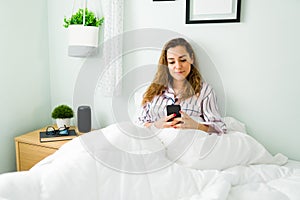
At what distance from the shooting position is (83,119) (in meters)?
1.78

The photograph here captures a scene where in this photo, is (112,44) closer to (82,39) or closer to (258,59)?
(82,39)

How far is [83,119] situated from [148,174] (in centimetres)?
90

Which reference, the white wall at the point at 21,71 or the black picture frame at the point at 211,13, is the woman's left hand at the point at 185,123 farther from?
Answer: the white wall at the point at 21,71

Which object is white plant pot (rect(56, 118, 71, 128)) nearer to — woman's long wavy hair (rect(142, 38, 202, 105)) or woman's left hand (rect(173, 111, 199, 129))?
woman's long wavy hair (rect(142, 38, 202, 105))

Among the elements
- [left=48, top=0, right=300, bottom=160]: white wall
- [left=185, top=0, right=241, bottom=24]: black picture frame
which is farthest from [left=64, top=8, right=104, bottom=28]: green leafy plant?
[left=185, top=0, right=241, bottom=24]: black picture frame

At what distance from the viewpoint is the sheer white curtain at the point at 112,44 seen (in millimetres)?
1733

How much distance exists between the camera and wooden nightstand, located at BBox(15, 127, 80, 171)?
64.1 inches

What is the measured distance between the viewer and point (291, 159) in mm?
1525

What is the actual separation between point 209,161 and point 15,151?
140 centimetres

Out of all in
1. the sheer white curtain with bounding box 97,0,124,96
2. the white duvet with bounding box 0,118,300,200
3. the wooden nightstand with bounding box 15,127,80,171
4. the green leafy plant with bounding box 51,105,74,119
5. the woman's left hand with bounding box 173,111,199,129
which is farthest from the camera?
the green leafy plant with bounding box 51,105,74,119

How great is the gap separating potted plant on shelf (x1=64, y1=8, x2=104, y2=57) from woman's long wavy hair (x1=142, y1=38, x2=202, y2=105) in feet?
1.50

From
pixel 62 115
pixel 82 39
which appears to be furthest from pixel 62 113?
pixel 82 39

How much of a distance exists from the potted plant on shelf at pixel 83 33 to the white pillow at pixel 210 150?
2.59 feet

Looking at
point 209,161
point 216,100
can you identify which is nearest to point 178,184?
point 209,161
